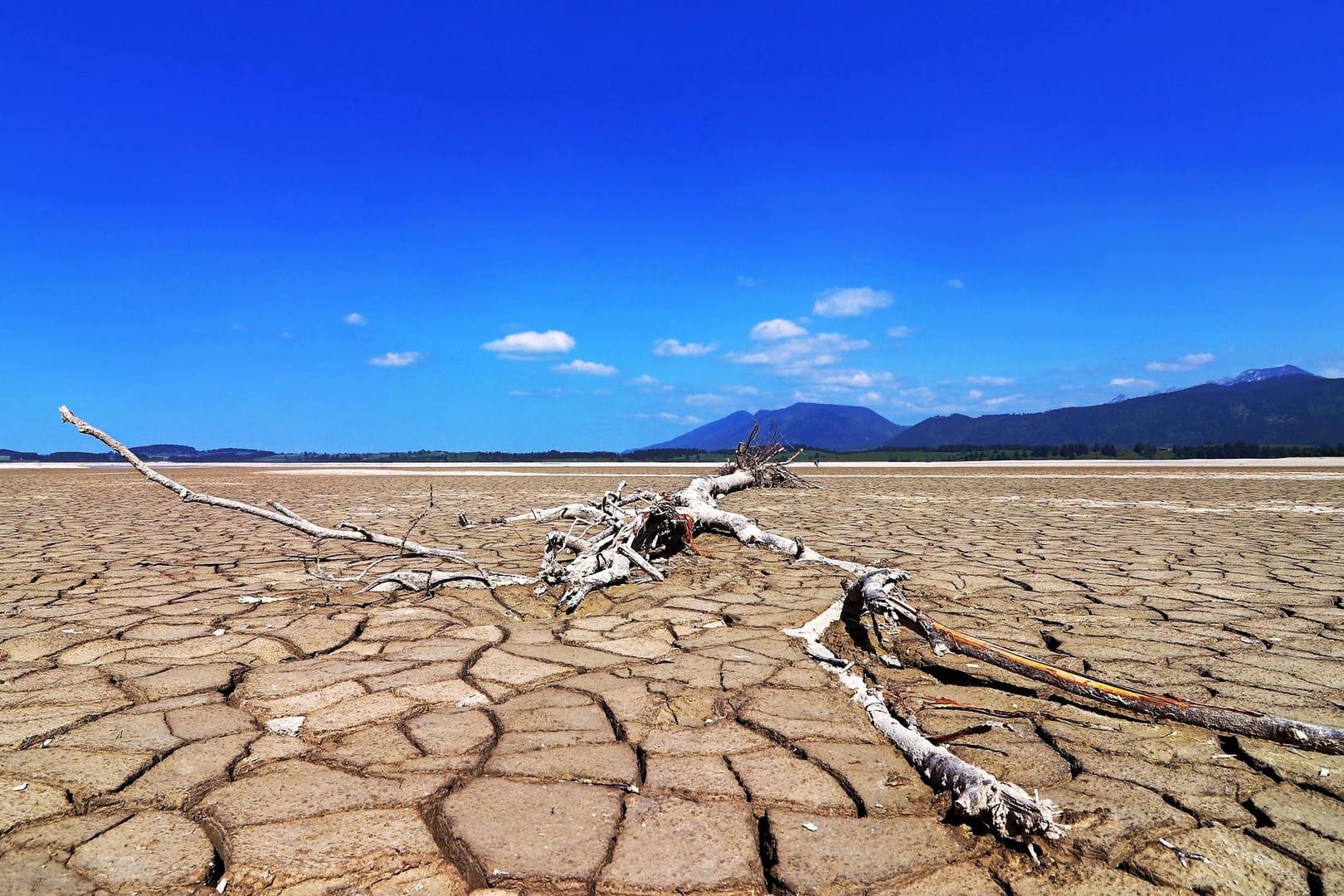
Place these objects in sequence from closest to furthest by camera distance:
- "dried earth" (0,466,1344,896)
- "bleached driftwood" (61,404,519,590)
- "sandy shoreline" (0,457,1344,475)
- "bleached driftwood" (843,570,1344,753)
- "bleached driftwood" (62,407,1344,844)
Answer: "dried earth" (0,466,1344,896), "bleached driftwood" (62,407,1344,844), "bleached driftwood" (843,570,1344,753), "bleached driftwood" (61,404,519,590), "sandy shoreline" (0,457,1344,475)

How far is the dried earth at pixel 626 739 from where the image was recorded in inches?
54.0

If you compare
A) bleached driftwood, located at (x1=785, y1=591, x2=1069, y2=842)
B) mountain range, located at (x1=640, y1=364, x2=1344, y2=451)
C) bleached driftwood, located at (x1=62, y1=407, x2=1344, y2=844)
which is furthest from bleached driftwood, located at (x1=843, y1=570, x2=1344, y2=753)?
mountain range, located at (x1=640, y1=364, x2=1344, y2=451)

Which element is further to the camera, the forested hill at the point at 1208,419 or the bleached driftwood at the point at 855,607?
the forested hill at the point at 1208,419

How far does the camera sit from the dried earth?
137cm

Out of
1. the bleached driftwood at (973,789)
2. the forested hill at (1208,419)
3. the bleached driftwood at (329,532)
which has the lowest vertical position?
the bleached driftwood at (973,789)

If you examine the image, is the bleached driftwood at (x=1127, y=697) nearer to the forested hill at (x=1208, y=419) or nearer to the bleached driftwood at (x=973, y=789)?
the bleached driftwood at (x=973, y=789)

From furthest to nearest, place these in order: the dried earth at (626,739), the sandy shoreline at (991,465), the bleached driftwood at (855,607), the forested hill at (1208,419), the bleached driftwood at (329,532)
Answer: the forested hill at (1208,419) → the sandy shoreline at (991,465) → the bleached driftwood at (329,532) → the bleached driftwood at (855,607) → the dried earth at (626,739)

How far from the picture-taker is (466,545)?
541cm

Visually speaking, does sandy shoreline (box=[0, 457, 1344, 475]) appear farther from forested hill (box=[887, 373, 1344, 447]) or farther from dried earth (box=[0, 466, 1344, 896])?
forested hill (box=[887, 373, 1344, 447])

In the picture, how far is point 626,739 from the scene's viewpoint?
6.34 ft

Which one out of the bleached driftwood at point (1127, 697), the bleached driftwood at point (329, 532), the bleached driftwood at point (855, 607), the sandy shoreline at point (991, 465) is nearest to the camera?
the bleached driftwood at point (855, 607)

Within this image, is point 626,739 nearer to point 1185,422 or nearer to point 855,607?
point 855,607

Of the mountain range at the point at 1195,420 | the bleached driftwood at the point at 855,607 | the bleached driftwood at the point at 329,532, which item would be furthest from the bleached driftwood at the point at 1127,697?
the mountain range at the point at 1195,420

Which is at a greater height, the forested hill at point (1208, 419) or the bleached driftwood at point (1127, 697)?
the forested hill at point (1208, 419)
